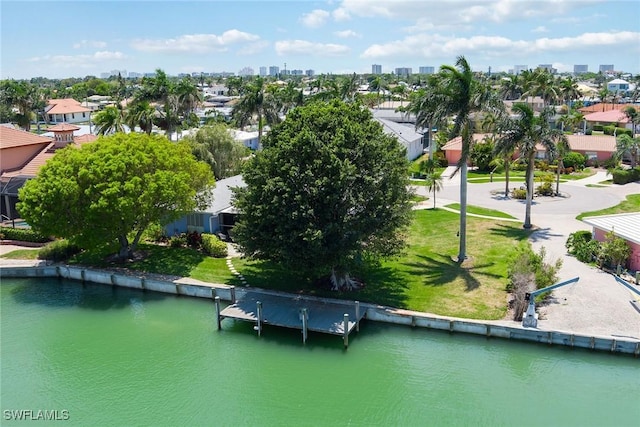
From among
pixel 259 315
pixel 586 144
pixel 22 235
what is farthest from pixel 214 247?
pixel 586 144

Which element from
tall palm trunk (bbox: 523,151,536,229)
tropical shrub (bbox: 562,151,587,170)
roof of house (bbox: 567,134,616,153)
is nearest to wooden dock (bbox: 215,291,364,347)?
tall palm trunk (bbox: 523,151,536,229)

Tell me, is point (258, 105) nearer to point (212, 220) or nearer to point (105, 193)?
point (212, 220)

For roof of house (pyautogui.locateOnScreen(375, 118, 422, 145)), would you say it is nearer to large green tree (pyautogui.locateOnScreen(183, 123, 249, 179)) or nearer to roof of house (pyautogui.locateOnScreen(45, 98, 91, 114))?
large green tree (pyautogui.locateOnScreen(183, 123, 249, 179))

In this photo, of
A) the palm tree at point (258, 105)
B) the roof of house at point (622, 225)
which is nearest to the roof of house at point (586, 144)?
the palm tree at point (258, 105)

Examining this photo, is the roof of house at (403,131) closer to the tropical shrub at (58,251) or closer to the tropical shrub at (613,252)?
the tropical shrub at (613,252)

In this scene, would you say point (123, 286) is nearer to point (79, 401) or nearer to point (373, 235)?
point (79, 401)
